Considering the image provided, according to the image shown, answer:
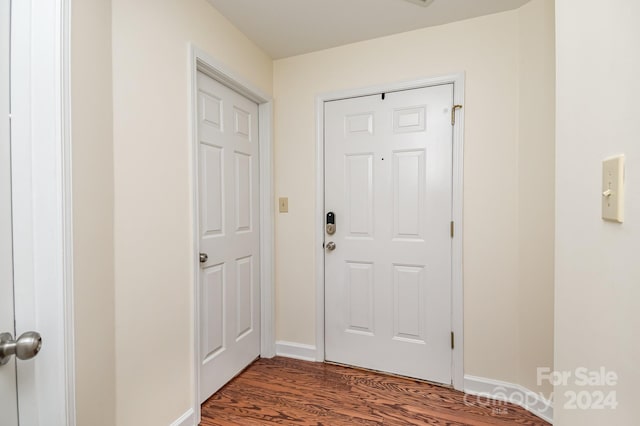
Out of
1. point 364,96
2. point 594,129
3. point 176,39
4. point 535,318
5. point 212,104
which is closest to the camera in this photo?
point 594,129

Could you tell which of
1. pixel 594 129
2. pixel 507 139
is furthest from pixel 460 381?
pixel 594 129

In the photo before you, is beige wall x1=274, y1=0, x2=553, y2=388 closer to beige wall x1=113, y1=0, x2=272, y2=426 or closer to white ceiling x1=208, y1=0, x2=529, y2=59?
white ceiling x1=208, y1=0, x2=529, y2=59

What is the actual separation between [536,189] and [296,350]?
204 centimetres

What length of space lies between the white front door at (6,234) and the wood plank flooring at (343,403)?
1.06 meters

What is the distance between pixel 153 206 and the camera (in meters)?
1.39

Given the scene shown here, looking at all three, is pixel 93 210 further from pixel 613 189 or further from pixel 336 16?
pixel 336 16

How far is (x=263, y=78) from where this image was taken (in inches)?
90.7

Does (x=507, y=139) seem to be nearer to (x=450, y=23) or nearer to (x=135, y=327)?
(x=450, y=23)

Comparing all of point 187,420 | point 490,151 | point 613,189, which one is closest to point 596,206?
point 613,189

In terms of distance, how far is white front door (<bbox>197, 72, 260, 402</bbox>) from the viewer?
70.7 inches

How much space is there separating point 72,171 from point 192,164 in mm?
639

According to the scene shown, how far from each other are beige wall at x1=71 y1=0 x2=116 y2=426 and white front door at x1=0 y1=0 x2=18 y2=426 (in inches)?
6.8

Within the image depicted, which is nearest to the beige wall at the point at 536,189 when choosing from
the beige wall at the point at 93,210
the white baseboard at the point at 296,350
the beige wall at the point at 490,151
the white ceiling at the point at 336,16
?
the beige wall at the point at 490,151

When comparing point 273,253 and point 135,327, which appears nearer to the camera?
point 135,327
